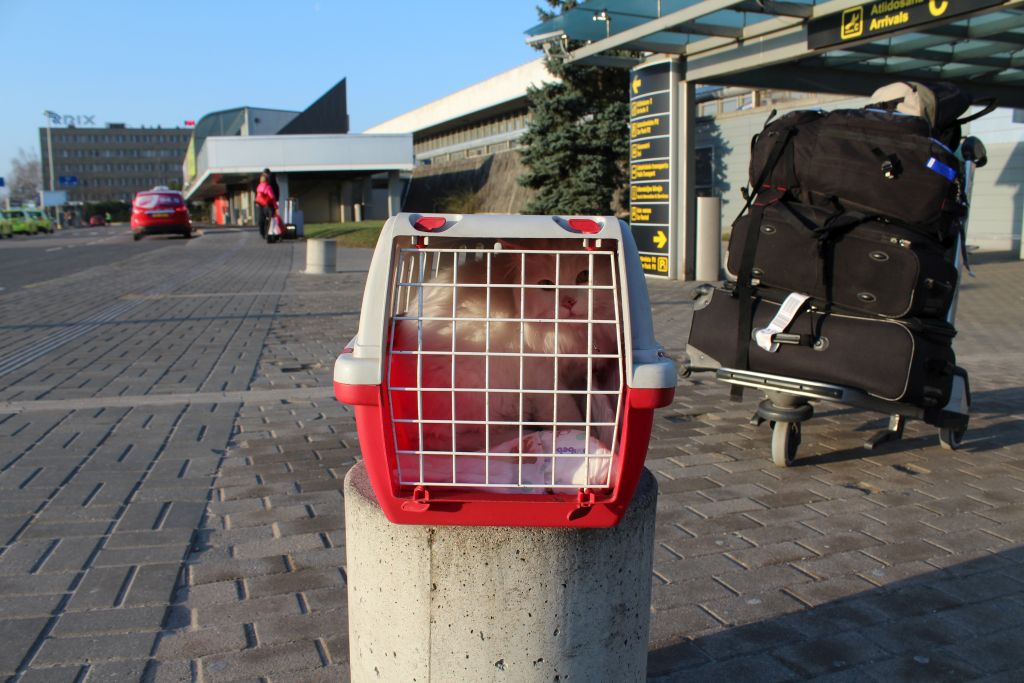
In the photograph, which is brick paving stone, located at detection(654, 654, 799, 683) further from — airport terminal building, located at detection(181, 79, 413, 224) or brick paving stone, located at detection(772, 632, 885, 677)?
airport terminal building, located at detection(181, 79, 413, 224)

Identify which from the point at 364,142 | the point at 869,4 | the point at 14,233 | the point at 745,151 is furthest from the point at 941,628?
the point at 14,233

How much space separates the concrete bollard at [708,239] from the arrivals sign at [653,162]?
0.50 m

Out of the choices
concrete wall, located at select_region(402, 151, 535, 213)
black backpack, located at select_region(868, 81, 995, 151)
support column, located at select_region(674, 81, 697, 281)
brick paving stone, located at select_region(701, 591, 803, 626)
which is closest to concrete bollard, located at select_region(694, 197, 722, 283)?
support column, located at select_region(674, 81, 697, 281)

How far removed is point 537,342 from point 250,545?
2.08 meters

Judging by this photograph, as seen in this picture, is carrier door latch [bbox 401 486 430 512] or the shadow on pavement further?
the shadow on pavement

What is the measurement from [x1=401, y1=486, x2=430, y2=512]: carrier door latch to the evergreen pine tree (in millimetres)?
23192

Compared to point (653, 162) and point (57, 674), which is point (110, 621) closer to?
point (57, 674)

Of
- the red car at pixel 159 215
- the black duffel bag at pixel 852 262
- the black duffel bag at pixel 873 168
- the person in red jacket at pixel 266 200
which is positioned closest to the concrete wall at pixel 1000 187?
the person in red jacket at pixel 266 200

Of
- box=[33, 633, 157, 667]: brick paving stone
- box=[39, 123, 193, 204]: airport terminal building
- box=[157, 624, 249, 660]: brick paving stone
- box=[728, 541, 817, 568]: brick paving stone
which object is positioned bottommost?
box=[728, 541, 817, 568]: brick paving stone

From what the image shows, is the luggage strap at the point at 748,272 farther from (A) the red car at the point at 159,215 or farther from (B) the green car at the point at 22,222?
(B) the green car at the point at 22,222

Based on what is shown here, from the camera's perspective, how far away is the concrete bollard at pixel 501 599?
190 centimetres

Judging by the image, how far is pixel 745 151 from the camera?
31000 millimetres

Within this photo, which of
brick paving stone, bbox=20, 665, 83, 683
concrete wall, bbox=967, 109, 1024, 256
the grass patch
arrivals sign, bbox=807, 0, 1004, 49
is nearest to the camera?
brick paving stone, bbox=20, 665, 83, 683

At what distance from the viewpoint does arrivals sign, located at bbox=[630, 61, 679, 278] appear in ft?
49.5
